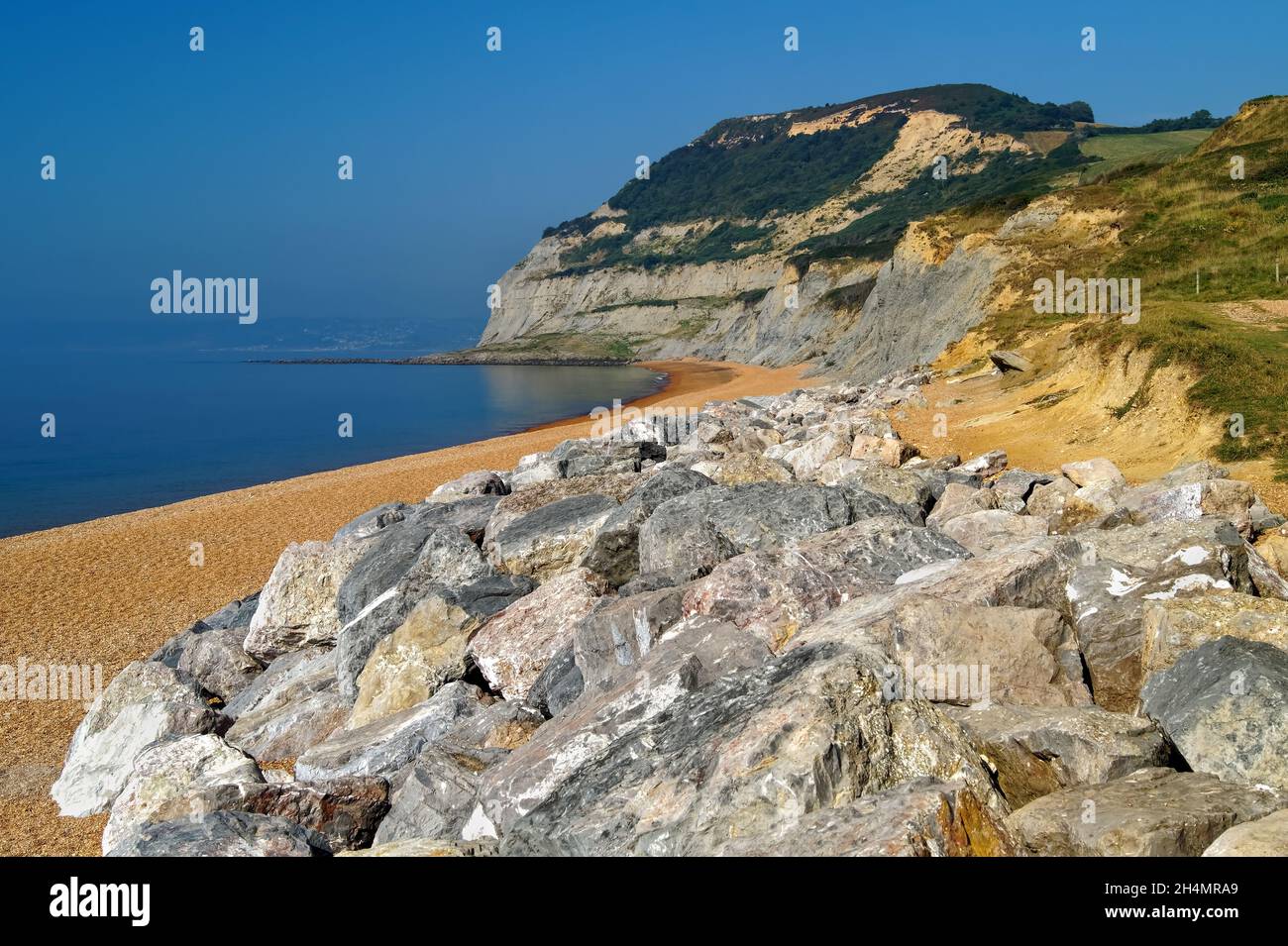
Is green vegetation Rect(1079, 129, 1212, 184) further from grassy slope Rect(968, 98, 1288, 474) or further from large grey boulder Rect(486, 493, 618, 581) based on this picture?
large grey boulder Rect(486, 493, 618, 581)

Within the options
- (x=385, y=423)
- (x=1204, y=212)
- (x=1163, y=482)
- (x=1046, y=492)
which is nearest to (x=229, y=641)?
(x=1046, y=492)

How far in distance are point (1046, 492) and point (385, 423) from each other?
5684cm

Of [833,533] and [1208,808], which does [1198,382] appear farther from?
[1208,808]

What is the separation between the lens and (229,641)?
13516 mm

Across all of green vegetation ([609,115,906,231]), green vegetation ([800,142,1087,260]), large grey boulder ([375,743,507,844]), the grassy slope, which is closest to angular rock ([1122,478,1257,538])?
the grassy slope

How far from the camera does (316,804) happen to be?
746 centimetres

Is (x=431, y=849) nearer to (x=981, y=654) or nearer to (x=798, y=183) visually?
(x=981, y=654)

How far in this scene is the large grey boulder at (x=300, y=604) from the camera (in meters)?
12.7

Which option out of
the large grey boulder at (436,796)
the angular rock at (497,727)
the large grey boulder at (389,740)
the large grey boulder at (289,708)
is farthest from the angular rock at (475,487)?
the large grey boulder at (436,796)

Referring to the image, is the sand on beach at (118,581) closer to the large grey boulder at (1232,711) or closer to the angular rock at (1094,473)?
the large grey boulder at (1232,711)

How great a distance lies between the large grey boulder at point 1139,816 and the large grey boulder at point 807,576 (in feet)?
10.5

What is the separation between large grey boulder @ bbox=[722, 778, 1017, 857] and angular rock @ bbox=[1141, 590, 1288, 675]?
288cm

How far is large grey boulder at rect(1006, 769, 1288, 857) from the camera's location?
489 cm
